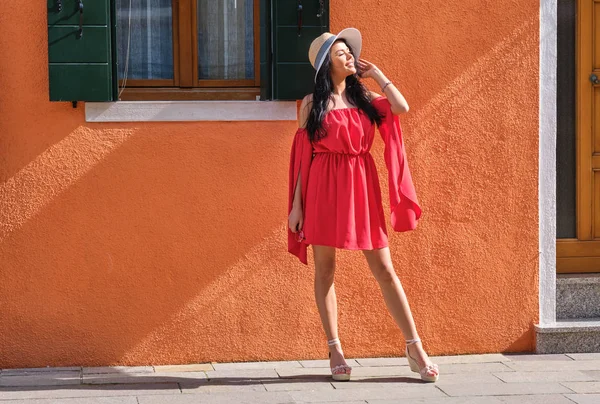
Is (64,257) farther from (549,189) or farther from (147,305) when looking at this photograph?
(549,189)

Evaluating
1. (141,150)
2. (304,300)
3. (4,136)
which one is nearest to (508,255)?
(304,300)

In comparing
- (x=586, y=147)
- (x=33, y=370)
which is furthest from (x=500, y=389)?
(x=33, y=370)

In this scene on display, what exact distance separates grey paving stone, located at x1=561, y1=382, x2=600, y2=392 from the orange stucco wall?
81 centimetres

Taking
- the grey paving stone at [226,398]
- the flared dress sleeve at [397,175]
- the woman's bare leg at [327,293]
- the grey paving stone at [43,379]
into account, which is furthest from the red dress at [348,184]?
the grey paving stone at [43,379]

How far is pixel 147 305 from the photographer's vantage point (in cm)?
604

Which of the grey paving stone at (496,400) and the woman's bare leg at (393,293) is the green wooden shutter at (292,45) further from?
the grey paving stone at (496,400)

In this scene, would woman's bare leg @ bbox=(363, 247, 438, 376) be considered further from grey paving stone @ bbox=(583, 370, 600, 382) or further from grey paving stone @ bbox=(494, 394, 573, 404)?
grey paving stone @ bbox=(583, 370, 600, 382)

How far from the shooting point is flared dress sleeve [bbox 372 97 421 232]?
5.65 meters

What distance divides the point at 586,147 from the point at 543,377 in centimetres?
175

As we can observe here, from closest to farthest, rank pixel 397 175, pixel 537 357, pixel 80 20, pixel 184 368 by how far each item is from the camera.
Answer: pixel 397 175 < pixel 80 20 < pixel 184 368 < pixel 537 357

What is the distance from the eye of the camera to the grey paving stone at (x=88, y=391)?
5.36 metres

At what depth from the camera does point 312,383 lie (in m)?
5.66

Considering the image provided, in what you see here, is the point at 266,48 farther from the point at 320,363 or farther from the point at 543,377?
the point at 543,377

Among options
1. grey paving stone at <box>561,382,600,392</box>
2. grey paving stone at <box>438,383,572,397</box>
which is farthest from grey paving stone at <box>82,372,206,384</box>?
grey paving stone at <box>561,382,600,392</box>
